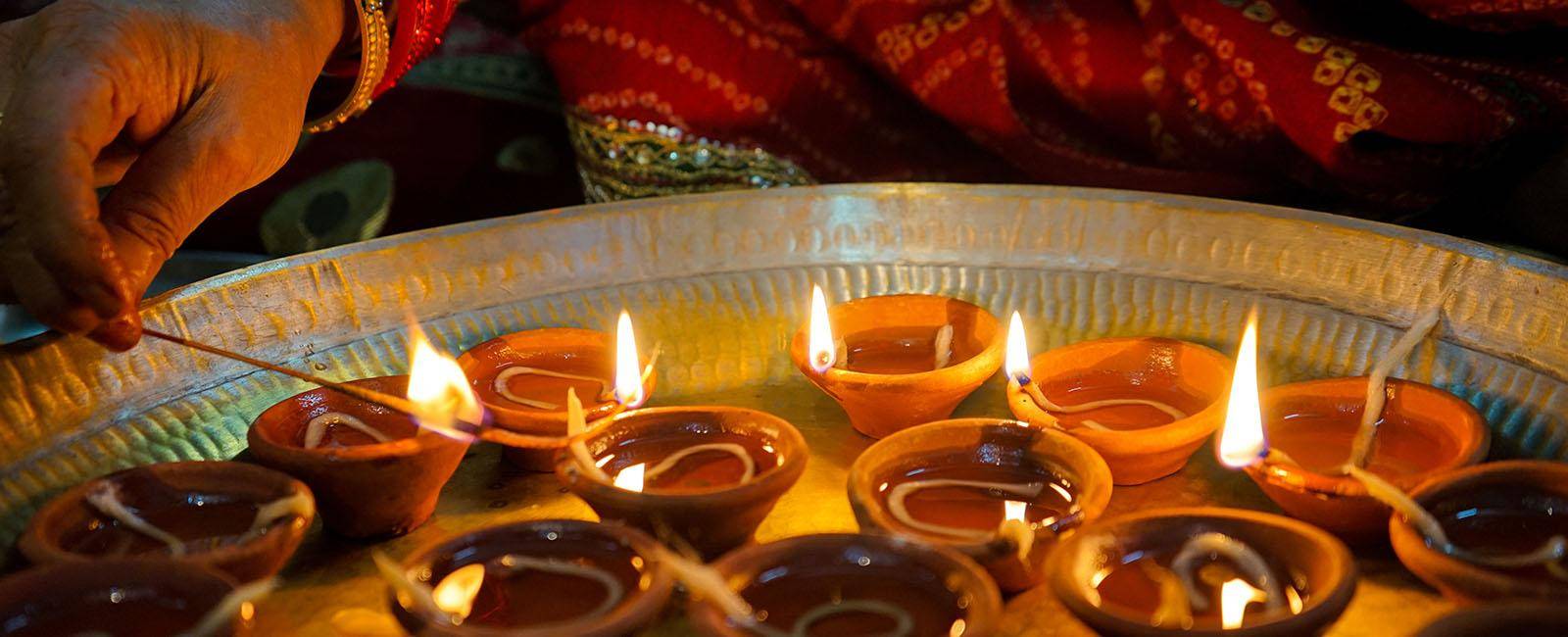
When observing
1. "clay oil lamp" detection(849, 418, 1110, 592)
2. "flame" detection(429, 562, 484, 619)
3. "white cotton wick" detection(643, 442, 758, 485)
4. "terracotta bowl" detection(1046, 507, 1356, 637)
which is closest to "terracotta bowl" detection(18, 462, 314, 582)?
"flame" detection(429, 562, 484, 619)

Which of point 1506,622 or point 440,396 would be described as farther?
point 440,396

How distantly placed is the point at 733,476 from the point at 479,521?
0.20 metres

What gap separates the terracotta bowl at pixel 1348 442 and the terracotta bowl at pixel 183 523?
2.13 feet

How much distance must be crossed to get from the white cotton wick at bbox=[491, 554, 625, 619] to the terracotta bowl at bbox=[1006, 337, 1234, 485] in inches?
14.4

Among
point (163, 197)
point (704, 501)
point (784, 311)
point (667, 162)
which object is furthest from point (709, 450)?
point (667, 162)

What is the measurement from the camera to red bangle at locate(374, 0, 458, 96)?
143 centimetres

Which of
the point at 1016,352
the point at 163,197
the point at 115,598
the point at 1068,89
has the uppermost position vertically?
the point at 163,197

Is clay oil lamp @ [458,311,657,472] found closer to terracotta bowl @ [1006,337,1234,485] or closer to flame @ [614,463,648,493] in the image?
flame @ [614,463,648,493]

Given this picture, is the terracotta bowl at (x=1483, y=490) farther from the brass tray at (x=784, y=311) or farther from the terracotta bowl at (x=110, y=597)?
the terracotta bowl at (x=110, y=597)

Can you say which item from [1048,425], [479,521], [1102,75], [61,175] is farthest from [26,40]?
[1102,75]

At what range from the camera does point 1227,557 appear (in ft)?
2.66

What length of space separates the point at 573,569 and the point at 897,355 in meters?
0.44

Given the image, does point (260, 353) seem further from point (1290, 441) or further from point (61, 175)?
point (1290, 441)

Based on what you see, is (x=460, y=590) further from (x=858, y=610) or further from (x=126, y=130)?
(x=126, y=130)
